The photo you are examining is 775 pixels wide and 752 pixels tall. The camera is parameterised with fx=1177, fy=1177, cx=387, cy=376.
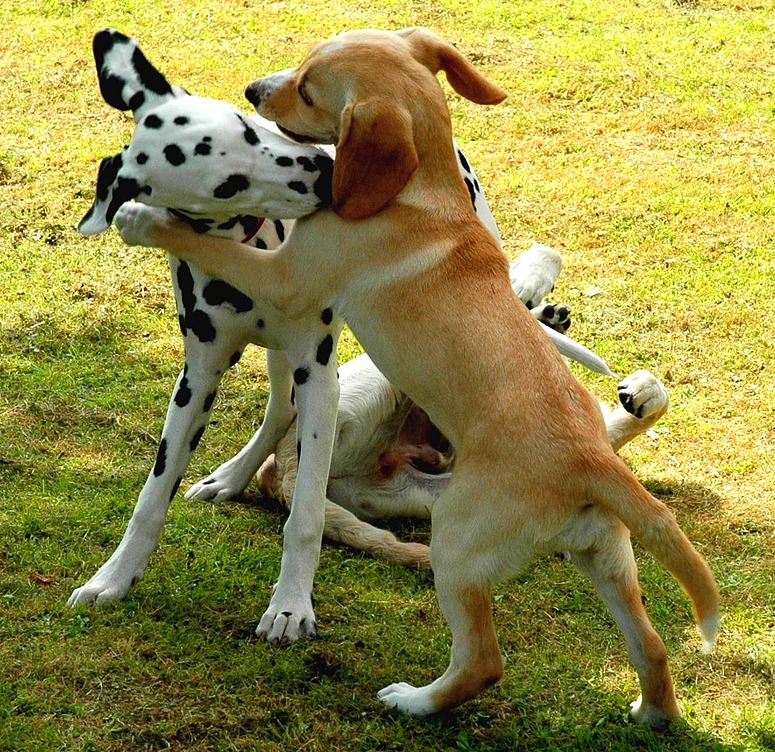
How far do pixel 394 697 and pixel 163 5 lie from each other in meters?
10.1

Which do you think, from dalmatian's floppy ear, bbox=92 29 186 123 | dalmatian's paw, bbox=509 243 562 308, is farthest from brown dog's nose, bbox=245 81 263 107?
dalmatian's paw, bbox=509 243 562 308

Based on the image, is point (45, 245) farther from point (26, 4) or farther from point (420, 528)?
point (26, 4)

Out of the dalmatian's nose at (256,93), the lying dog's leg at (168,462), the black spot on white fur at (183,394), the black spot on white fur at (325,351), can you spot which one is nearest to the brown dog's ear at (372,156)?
the dalmatian's nose at (256,93)

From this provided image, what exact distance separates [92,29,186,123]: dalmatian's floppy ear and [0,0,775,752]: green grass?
190cm

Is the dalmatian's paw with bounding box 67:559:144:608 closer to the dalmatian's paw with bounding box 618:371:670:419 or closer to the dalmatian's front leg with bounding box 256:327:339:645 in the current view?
the dalmatian's front leg with bounding box 256:327:339:645

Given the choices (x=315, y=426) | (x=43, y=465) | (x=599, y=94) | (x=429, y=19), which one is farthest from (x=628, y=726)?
(x=429, y=19)

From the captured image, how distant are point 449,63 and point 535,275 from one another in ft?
6.17

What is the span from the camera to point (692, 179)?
9.70 metres

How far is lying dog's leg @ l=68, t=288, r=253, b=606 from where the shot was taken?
4.58 meters

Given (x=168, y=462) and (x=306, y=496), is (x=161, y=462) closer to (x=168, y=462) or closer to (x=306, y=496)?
(x=168, y=462)

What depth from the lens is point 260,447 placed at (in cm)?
553

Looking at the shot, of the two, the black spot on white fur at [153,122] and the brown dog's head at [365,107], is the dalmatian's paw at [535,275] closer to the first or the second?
the brown dog's head at [365,107]

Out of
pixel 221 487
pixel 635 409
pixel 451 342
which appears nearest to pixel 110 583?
pixel 221 487

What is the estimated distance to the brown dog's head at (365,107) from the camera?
4004 mm
